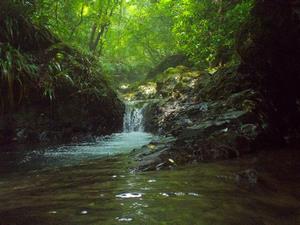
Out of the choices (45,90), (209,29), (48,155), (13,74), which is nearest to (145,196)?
(48,155)

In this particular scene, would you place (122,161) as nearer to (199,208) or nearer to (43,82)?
(199,208)

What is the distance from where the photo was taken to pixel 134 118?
11.2m

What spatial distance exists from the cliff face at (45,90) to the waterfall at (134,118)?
1.46ft

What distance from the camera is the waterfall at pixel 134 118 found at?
11023 millimetres

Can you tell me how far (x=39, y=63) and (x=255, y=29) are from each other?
206 inches

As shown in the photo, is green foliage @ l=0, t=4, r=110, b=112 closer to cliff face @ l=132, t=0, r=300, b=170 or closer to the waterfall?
the waterfall

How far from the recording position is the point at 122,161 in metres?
5.32

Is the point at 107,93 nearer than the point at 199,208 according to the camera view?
No

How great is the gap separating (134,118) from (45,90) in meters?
3.28

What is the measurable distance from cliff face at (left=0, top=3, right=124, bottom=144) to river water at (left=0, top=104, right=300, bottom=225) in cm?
343

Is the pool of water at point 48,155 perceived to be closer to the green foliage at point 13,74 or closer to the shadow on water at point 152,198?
the shadow on water at point 152,198

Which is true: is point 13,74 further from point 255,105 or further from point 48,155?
point 255,105

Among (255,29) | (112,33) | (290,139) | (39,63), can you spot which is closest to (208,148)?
(290,139)

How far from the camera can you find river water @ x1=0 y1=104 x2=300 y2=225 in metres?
2.35
